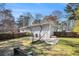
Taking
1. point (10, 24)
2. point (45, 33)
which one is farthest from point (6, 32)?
point (45, 33)

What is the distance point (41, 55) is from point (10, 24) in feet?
1.16

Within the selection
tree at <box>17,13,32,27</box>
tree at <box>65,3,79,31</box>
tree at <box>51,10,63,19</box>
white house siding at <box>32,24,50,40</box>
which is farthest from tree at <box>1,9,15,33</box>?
tree at <box>65,3,79,31</box>

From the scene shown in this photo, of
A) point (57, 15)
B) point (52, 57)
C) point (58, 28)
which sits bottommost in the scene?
point (52, 57)

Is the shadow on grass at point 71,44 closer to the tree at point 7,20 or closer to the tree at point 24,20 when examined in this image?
the tree at point 24,20

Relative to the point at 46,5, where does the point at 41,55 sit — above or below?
below

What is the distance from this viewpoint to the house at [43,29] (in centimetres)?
133

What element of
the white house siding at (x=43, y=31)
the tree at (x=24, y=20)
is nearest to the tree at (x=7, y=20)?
the tree at (x=24, y=20)

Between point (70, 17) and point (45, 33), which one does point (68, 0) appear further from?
point (45, 33)

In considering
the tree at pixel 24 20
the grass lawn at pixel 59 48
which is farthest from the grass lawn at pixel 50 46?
the tree at pixel 24 20

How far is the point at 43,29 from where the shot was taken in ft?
4.40

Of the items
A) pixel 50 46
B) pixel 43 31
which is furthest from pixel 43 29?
pixel 50 46

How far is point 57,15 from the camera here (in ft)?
4.40

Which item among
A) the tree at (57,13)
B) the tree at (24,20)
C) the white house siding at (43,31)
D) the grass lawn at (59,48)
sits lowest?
the grass lawn at (59,48)

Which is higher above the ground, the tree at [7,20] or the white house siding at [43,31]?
the tree at [7,20]
